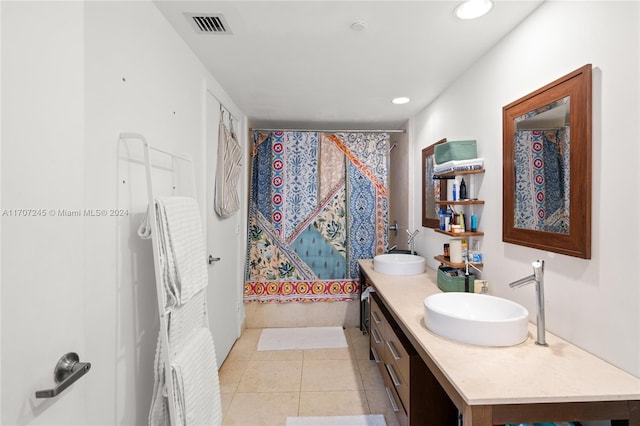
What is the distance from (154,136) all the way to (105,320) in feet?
2.74

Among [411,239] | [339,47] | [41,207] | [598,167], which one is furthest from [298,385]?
[339,47]

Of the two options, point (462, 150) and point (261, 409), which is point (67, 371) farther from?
point (462, 150)

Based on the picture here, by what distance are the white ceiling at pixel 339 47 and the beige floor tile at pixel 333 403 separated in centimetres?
230

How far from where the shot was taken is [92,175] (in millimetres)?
1051

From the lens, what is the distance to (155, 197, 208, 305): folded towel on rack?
125cm

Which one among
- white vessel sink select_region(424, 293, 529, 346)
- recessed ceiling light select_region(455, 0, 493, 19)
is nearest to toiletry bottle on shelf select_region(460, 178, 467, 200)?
white vessel sink select_region(424, 293, 529, 346)

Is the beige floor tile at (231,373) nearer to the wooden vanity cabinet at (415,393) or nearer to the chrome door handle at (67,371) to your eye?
the wooden vanity cabinet at (415,393)

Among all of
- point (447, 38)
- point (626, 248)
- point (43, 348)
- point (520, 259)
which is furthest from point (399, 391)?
point (447, 38)

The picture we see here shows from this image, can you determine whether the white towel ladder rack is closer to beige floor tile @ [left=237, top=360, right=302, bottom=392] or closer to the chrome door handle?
the chrome door handle

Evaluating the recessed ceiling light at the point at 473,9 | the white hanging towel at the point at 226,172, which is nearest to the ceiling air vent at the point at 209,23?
the white hanging towel at the point at 226,172

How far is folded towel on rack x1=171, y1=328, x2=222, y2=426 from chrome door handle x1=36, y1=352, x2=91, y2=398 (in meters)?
0.48

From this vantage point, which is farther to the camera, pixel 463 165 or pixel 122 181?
pixel 463 165

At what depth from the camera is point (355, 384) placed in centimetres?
234

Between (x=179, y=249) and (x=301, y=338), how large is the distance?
218 cm
